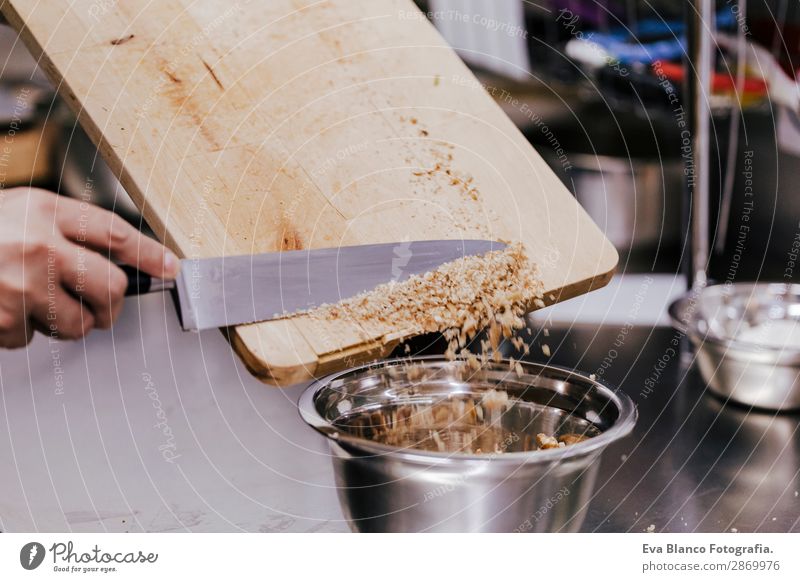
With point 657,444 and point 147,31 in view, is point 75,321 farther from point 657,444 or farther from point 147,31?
point 657,444

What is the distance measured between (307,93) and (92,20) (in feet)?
0.39

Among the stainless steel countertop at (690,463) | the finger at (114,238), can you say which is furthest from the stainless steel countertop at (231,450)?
the finger at (114,238)

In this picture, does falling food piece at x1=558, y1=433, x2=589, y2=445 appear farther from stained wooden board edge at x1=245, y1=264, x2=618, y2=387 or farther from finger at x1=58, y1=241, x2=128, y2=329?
finger at x1=58, y1=241, x2=128, y2=329

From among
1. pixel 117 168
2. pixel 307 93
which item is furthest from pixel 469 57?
pixel 117 168

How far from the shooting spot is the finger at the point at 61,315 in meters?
0.40

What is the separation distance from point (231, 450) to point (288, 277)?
11 cm

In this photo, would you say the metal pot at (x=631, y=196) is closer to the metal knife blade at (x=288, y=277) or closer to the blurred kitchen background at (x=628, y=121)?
the blurred kitchen background at (x=628, y=121)

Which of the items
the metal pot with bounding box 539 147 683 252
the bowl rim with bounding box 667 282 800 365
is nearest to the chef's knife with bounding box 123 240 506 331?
the bowl rim with bounding box 667 282 800 365

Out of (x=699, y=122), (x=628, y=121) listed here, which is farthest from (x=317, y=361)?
(x=628, y=121)

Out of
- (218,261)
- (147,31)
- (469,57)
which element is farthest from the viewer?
(469,57)

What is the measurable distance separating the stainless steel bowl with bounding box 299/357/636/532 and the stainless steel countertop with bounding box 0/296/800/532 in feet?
0.15

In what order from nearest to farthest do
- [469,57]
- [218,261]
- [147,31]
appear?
[218,261]
[147,31]
[469,57]
